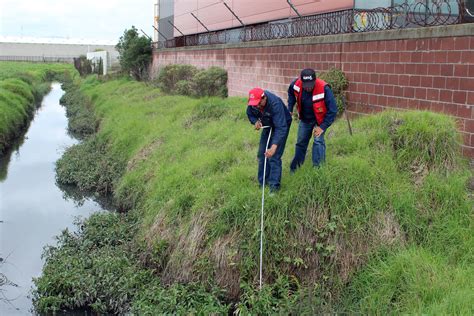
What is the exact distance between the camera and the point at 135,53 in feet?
96.2

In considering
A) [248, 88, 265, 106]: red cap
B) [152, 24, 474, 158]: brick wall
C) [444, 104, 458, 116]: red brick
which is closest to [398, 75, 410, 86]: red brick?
[152, 24, 474, 158]: brick wall

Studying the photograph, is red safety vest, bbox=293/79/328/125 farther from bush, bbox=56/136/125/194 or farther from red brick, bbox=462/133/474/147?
bush, bbox=56/136/125/194

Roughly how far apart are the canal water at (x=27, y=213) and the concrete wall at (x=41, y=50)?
6603 cm

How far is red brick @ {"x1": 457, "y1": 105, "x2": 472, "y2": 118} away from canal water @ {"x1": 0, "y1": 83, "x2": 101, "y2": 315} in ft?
19.7

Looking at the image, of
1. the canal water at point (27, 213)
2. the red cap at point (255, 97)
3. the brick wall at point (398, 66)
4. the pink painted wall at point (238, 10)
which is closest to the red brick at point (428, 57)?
the brick wall at point (398, 66)

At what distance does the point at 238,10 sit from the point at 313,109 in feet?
46.4

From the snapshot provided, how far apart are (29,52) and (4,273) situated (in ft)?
271

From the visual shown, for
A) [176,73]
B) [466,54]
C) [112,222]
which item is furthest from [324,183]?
[176,73]

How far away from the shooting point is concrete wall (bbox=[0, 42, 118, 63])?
8069 cm

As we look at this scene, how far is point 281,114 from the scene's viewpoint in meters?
6.28

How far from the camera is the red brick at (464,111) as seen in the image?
21.1 feet

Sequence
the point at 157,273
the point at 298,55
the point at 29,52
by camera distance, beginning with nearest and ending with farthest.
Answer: the point at 157,273, the point at 298,55, the point at 29,52

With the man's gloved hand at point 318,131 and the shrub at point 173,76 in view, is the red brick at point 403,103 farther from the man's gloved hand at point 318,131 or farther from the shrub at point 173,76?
the shrub at point 173,76

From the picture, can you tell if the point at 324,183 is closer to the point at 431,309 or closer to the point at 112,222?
the point at 431,309
